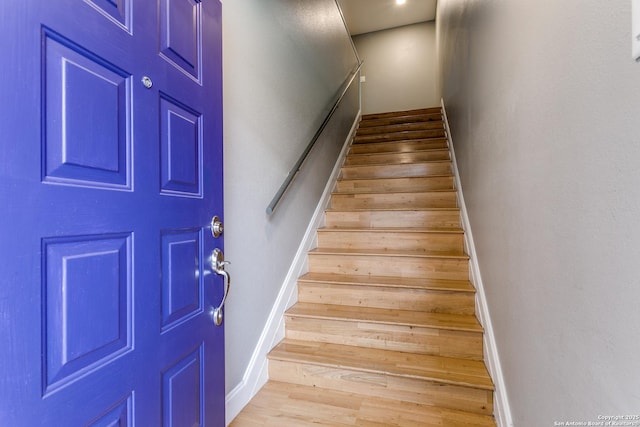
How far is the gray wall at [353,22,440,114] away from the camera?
512 cm

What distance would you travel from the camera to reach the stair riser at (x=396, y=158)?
10.5 ft

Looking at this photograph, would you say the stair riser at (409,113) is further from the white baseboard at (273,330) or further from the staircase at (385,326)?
the white baseboard at (273,330)

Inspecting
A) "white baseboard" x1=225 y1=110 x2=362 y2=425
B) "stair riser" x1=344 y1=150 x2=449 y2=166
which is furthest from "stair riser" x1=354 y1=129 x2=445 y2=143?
"white baseboard" x1=225 y1=110 x2=362 y2=425

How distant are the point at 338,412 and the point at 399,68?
5.45m

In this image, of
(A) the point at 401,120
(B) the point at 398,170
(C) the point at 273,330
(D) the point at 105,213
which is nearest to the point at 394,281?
(C) the point at 273,330

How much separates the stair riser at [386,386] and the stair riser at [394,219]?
1278mm

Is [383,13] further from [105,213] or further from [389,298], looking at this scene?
[105,213]

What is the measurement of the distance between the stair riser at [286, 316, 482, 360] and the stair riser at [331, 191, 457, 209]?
1.22m

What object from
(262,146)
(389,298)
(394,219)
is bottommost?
(389,298)

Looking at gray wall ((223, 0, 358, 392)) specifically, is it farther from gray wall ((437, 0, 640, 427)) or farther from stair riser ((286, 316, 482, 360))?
gray wall ((437, 0, 640, 427))

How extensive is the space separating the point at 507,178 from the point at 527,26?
533 millimetres

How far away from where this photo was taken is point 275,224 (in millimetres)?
1849

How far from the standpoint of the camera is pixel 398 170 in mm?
3070

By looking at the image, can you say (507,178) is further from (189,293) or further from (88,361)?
(88,361)
